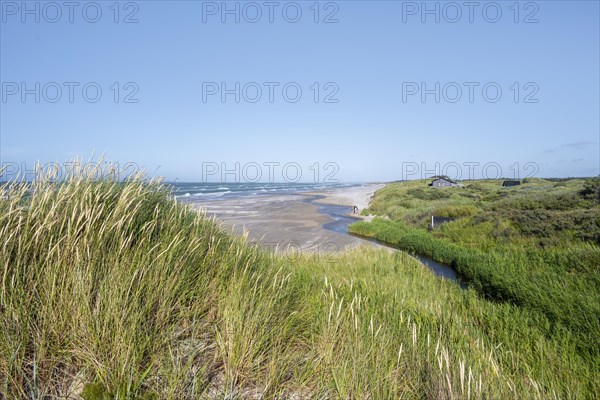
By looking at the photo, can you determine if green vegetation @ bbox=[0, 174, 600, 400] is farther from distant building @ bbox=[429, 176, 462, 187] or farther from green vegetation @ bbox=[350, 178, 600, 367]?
distant building @ bbox=[429, 176, 462, 187]

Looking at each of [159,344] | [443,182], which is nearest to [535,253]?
[159,344]

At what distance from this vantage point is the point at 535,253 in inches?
434

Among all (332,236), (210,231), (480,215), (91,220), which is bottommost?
(332,236)

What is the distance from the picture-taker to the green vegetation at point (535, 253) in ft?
21.1

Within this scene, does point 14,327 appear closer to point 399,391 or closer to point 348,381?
point 348,381

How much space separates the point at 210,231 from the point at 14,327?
10.7 feet

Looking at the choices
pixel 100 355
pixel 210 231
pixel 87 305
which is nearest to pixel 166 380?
pixel 100 355

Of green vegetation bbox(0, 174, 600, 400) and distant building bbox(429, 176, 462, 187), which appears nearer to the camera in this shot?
green vegetation bbox(0, 174, 600, 400)

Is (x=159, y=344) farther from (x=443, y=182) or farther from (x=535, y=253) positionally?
(x=443, y=182)

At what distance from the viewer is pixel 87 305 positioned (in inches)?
93.3

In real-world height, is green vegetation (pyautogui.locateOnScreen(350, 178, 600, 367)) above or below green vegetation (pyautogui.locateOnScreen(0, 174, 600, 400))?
below

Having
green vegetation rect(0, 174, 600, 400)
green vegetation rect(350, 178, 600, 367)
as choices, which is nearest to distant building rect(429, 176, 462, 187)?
green vegetation rect(350, 178, 600, 367)

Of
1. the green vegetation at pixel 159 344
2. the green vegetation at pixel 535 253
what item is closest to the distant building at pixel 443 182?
the green vegetation at pixel 535 253

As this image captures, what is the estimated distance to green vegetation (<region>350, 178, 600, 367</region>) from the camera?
643cm
